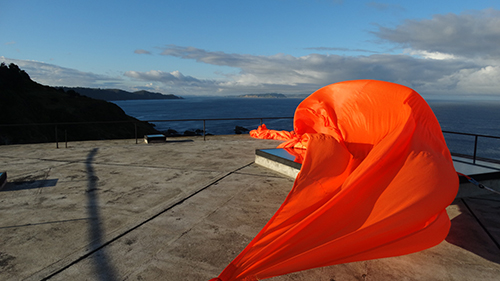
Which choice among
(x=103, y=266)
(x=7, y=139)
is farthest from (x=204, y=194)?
(x=7, y=139)

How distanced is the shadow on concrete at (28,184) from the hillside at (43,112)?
40474 mm

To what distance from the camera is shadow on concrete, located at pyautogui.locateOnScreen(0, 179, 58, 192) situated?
5.72 metres

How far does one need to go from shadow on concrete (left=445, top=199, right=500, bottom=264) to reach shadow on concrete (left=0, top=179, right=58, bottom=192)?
671 cm

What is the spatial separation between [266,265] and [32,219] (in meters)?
3.45

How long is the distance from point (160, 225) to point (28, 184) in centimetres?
361

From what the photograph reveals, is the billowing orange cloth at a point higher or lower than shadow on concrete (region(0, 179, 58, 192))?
higher

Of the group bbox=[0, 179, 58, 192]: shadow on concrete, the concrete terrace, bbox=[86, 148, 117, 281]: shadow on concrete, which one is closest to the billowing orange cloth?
the concrete terrace

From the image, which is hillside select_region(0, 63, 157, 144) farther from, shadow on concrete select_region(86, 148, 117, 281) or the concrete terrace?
shadow on concrete select_region(86, 148, 117, 281)

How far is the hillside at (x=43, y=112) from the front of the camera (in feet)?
149

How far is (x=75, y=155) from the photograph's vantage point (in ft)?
28.8

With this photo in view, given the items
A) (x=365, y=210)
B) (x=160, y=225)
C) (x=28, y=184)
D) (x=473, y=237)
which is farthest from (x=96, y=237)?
(x=473, y=237)

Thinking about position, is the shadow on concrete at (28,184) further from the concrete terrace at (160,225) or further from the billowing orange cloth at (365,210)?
the billowing orange cloth at (365,210)

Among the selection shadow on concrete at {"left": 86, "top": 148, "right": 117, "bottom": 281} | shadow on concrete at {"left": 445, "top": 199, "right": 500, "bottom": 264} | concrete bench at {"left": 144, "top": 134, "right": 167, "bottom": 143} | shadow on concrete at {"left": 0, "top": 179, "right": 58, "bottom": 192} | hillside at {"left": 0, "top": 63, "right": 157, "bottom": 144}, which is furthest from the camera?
hillside at {"left": 0, "top": 63, "right": 157, "bottom": 144}

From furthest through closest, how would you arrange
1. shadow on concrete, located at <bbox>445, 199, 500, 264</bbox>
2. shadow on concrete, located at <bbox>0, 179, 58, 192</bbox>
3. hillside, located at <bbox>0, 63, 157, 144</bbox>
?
Result: hillside, located at <bbox>0, 63, 157, 144</bbox>
shadow on concrete, located at <bbox>0, 179, 58, 192</bbox>
shadow on concrete, located at <bbox>445, 199, 500, 264</bbox>
